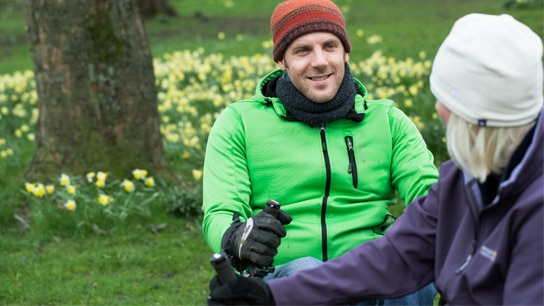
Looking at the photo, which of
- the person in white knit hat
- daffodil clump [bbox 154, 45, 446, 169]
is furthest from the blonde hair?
daffodil clump [bbox 154, 45, 446, 169]

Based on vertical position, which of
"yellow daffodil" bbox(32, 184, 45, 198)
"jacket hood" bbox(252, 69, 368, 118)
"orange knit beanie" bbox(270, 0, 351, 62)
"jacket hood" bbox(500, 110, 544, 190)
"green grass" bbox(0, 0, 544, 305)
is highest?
"orange knit beanie" bbox(270, 0, 351, 62)

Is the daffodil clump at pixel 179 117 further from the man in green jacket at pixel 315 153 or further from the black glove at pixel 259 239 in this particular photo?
the black glove at pixel 259 239

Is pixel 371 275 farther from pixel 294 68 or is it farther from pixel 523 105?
pixel 294 68

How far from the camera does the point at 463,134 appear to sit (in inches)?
93.5

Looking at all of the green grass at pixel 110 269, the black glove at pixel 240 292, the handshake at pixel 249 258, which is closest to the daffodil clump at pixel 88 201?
the green grass at pixel 110 269

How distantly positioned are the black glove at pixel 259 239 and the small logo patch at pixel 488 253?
2.46 ft

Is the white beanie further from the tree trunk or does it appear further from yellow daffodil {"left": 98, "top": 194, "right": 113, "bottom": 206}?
the tree trunk

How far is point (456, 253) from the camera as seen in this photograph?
2.55 m

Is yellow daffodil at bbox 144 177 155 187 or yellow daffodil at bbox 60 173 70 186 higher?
yellow daffodil at bbox 60 173 70 186

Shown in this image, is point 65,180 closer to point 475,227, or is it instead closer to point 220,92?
point 220,92

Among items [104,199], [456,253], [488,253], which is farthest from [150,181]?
[488,253]

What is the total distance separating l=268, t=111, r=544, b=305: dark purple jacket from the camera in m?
2.30

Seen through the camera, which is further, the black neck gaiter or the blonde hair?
the black neck gaiter

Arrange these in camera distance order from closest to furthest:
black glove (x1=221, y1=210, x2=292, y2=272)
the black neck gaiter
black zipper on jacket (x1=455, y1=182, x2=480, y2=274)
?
black zipper on jacket (x1=455, y1=182, x2=480, y2=274) → black glove (x1=221, y1=210, x2=292, y2=272) → the black neck gaiter
